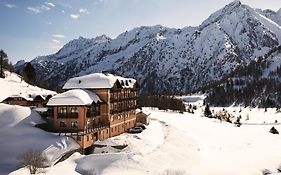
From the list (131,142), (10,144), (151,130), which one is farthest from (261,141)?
(10,144)

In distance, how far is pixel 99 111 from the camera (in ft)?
255

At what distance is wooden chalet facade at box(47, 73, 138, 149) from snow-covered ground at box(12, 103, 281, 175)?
139 inches

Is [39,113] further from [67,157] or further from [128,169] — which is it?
[128,169]

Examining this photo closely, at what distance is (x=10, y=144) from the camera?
62625 millimetres

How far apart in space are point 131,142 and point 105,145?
21.7 feet

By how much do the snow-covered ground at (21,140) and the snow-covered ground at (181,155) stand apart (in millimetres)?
2687

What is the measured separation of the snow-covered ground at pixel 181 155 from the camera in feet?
196

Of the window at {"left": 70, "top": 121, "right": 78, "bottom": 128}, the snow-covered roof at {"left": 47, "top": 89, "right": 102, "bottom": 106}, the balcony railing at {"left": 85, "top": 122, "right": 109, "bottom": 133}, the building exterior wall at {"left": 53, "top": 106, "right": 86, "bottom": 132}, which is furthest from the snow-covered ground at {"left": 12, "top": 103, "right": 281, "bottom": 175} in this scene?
the snow-covered roof at {"left": 47, "top": 89, "right": 102, "bottom": 106}

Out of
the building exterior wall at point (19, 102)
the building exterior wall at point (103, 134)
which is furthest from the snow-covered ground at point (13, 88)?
the building exterior wall at point (103, 134)

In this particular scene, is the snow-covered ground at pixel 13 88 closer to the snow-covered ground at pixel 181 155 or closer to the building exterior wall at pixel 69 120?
the building exterior wall at pixel 69 120

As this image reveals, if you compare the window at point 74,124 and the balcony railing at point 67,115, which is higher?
the balcony railing at point 67,115

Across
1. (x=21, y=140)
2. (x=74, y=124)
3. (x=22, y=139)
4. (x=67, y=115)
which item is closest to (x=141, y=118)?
(x=74, y=124)

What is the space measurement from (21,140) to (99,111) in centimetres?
1901

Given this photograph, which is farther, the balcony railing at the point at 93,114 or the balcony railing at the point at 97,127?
the balcony railing at the point at 93,114
